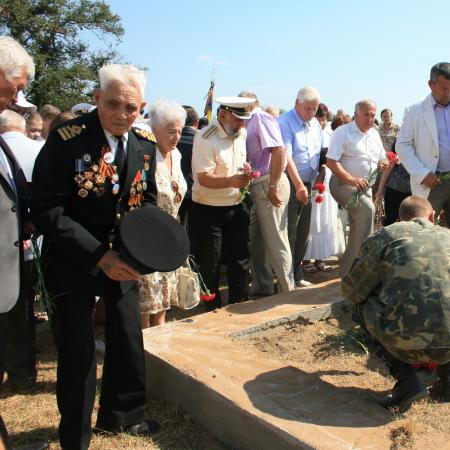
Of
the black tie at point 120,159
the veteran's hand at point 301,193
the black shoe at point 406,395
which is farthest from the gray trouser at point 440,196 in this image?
the black tie at point 120,159

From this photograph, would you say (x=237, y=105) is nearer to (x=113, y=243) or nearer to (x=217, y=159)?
(x=217, y=159)

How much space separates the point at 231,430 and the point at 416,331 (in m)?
1.14

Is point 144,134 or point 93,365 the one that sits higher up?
point 144,134

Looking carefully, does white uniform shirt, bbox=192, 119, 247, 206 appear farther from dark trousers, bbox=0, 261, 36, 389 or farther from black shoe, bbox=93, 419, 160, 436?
black shoe, bbox=93, 419, 160, 436

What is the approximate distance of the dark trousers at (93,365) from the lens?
291cm

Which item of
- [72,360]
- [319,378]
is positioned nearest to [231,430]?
[319,378]

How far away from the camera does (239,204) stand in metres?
5.44

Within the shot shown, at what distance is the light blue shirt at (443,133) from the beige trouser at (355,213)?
33.3 inches

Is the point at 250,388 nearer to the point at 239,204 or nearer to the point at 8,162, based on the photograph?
the point at 8,162

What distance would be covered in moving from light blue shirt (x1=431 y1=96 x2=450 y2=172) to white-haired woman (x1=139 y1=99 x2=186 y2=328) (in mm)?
2529

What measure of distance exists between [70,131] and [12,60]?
0.49 metres

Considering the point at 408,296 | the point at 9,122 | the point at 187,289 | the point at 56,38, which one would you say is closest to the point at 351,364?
the point at 408,296

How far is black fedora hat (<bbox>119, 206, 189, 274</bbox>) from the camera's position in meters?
2.82

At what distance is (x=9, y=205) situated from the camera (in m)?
2.66
